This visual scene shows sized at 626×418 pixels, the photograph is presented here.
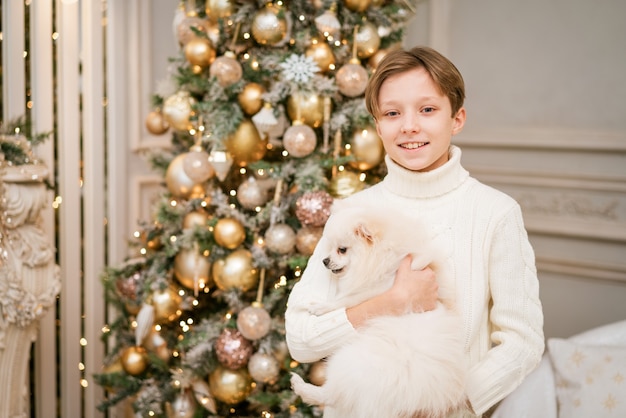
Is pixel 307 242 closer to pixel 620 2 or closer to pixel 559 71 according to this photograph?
pixel 559 71

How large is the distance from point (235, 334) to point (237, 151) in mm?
723

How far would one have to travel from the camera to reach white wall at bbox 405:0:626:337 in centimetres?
307

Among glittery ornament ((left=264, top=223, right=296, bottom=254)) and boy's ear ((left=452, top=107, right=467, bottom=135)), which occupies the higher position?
boy's ear ((left=452, top=107, right=467, bottom=135))

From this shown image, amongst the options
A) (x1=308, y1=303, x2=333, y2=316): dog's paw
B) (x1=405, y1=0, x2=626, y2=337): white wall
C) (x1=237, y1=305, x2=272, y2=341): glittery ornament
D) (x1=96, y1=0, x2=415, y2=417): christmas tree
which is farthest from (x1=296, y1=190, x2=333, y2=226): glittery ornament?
(x1=405, y1=0, x2=626, y2=337): white wall

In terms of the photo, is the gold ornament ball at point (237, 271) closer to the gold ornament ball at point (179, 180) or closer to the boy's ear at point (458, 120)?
the gold ornament ball at point (179, 180)

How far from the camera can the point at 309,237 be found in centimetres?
258

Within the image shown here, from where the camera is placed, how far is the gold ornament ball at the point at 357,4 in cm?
271

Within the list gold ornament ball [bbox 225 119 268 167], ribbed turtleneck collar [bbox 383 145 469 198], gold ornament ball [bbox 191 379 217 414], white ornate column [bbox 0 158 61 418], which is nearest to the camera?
ribbed turtleneck collar [bbox 383 145 469 198]

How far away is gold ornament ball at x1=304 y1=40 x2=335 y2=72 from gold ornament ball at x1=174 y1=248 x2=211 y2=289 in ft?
2.99

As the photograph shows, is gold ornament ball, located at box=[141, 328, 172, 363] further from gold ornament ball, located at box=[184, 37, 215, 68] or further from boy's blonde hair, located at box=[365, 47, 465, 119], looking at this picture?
boy's blonde hair, located at box=[365, 47, 465, 119]

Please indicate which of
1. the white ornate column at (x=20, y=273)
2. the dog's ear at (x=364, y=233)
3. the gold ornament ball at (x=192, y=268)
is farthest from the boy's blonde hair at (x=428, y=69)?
the white ornate column at (x=20, y=273)

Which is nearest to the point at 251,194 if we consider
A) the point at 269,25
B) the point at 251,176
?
the point at 251,176

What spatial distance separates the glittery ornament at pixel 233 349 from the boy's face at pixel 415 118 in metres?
1.42

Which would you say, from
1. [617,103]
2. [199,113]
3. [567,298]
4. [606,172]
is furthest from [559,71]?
[199,113]
